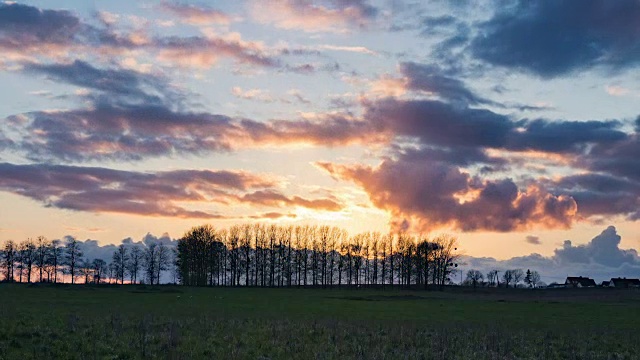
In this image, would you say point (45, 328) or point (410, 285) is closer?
point (45, 328)

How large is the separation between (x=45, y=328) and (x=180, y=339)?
7.08m

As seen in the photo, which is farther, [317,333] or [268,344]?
[317,333]

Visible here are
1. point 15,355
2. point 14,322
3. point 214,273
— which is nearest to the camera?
point 15,355

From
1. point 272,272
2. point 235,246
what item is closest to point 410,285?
point 272,272

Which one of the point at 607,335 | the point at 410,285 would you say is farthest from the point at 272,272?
the point at 607,335

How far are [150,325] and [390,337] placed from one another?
44.2 feet

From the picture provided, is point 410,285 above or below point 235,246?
below

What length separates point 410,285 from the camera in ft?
573

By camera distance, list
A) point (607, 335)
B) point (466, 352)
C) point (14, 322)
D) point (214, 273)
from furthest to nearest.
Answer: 1. point (214, 273)
2. point (607, 335)
3. point (14, 322)
4. point (466, 352)

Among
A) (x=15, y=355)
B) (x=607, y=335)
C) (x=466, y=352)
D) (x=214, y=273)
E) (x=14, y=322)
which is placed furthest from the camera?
(x=214, y=273)

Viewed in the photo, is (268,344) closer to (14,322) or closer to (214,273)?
(14,322)

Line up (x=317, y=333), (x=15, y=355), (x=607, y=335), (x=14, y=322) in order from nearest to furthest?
(x=15, y=355), (x=14, y=322), (x=317, y=333), (x=607, y=335)

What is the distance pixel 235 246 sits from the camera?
6880 inches

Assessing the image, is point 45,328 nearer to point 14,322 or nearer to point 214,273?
point 14,322
